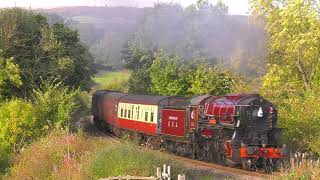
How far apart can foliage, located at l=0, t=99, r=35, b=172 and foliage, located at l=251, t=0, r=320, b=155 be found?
13.8 metres

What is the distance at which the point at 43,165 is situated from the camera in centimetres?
2027

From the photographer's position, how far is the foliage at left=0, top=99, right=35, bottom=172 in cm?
2591

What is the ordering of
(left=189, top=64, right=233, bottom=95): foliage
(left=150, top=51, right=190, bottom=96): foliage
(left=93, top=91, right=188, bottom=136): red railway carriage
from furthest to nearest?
(left=150, top=51, right=190, bottom=96): foliage, (left=189, top=64, right=233, bottom=95): foliage, (left=93, top=91, right=188, bottom=136): red railway carriage

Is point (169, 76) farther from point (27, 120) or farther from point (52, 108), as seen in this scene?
point (27, 120)

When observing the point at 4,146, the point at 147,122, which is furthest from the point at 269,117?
the point at 4,146

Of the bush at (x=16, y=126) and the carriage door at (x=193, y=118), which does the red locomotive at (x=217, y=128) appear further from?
the bush at (x=16, y=126)

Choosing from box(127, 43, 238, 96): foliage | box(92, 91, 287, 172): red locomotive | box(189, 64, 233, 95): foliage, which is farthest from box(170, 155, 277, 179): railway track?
box(189, 64, 233, 95): foliage

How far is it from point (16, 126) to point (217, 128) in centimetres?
1067

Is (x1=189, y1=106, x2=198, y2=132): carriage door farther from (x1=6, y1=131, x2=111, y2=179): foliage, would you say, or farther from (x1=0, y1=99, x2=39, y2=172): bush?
(x1=0, y1=99, x2=39, y2=172): bush

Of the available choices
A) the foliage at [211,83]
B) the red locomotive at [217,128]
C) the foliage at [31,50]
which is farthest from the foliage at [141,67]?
the red locomotive at [217,128]

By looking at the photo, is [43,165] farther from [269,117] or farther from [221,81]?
[221,81]

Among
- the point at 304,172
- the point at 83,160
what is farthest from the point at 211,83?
the point at 304,172

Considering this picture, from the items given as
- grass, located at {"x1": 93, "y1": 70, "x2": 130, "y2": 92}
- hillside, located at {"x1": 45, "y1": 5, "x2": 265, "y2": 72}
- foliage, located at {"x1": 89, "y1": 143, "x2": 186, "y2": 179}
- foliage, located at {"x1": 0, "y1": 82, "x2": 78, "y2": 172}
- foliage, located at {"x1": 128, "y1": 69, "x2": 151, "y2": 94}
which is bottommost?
grass, located at {"x1": 93, "y1": 70, "x2": 130, "y2": 92}

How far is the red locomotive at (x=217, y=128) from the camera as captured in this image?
74.1 feet
